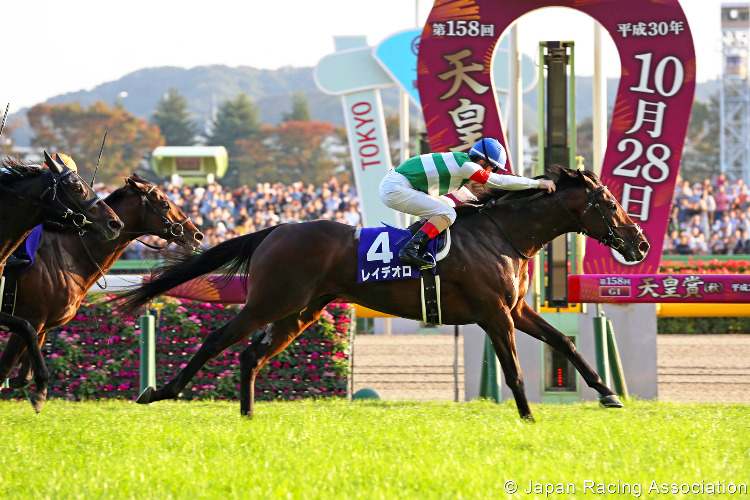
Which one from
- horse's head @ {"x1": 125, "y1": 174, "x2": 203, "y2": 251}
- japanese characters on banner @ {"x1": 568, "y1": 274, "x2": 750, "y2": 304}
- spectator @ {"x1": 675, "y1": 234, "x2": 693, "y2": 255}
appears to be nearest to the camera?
horse's head @ {"x1": 125, "y1": 174, "x2": 203, "y2": 251}

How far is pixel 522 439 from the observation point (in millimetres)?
4824

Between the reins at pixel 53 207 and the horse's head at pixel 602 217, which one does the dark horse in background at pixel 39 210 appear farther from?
the horse's head at pixel 602 217

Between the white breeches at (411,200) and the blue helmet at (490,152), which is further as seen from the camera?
the blue helmet at (490,152)

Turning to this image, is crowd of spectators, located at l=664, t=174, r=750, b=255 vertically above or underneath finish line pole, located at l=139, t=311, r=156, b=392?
underneath

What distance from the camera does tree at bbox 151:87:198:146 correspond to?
83.0m

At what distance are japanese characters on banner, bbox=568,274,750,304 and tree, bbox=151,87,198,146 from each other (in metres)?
78.2

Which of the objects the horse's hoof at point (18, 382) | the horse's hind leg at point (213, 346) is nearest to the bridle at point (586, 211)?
the horse's hind leg at point (213, 346)

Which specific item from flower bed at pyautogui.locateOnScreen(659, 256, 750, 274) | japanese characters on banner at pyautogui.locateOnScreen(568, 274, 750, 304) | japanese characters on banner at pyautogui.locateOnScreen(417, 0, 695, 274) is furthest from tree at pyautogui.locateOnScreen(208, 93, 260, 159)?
japanese characters on banner at pyautogui.locateOnScreen(568, 274, 750, 304)

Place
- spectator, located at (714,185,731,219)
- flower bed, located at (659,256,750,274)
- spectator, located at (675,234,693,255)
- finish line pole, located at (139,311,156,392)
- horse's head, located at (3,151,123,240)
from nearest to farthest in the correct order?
horse's head, located at (3,151,123,240) < finish line pole, located at (139,311,156,392) < flower bed, located at (659,256,750,274) < spectator, located at (675,234,693,255) < spectator, located at (714,185,731,219)

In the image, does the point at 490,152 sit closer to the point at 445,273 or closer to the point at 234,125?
the point at 445,273

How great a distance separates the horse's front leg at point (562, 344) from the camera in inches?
234

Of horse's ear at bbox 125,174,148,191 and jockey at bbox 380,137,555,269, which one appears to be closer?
jockey at bbox 380,137,555,269

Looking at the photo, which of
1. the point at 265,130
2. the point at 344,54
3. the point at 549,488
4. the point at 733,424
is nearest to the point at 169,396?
the point at 549,488

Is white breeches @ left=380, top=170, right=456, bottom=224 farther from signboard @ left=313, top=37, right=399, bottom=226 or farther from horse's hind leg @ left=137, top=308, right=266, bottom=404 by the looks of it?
signboard @ left=313, top=37, right=399, bottom=226
